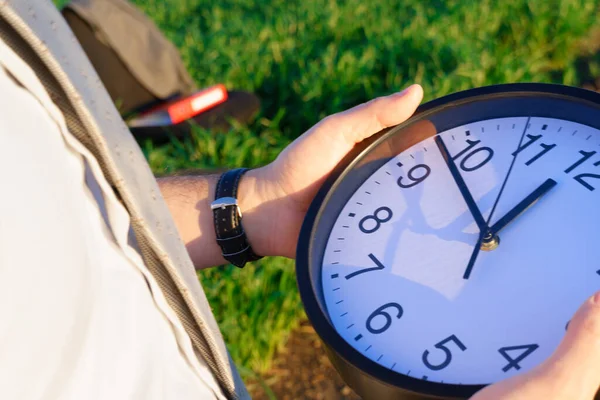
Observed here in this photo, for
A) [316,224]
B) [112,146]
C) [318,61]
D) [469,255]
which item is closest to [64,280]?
[112,146]

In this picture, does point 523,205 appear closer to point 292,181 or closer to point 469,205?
point 469,205

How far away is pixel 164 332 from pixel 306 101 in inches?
117

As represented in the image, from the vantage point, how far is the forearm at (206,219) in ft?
5.27

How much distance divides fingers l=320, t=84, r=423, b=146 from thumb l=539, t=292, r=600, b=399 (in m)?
0.59

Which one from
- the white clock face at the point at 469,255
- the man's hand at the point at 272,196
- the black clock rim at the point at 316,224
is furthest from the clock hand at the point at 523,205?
the man's hand at the point at 272,196

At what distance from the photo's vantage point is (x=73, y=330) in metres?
0.93

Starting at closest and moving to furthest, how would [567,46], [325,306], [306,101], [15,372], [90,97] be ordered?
[15,372] < [90,97] < [325,306] < [306,101] < [567,46]

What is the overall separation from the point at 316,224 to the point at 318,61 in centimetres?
326

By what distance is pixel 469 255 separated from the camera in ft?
3.77

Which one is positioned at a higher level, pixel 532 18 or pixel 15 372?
pixel 15 372

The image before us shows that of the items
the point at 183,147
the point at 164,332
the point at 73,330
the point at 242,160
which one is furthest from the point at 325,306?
the point at 183,147

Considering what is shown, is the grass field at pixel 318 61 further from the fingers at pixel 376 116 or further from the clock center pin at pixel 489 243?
the clock center pin at pixel 489 243

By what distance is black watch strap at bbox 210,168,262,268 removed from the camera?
1543mm

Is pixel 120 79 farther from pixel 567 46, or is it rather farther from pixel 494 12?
pixel 567 46
